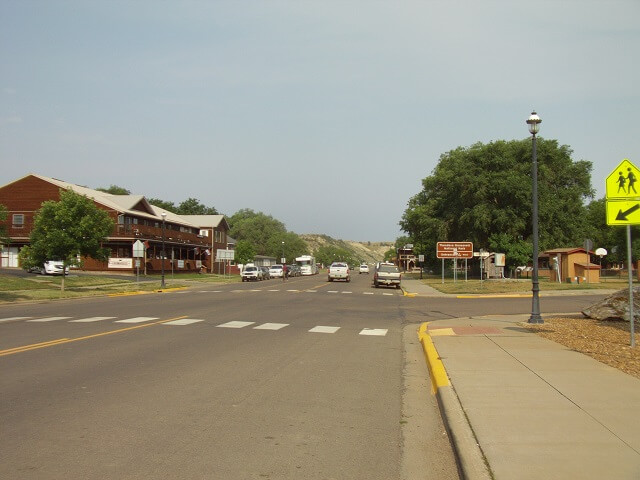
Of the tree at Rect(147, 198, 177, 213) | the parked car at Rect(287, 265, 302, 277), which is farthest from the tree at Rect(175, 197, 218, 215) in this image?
the parked car at Rect(287, 265, 302, 277)

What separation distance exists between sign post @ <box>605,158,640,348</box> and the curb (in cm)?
459

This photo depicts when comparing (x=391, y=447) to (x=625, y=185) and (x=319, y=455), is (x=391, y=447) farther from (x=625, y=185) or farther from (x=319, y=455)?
(x=625, y=185)

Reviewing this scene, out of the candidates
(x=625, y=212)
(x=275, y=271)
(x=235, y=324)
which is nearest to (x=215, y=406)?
(x=625, y=212)

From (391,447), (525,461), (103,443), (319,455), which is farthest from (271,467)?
(525,461)

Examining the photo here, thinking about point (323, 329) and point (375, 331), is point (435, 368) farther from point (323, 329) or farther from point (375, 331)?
point (323, 329)

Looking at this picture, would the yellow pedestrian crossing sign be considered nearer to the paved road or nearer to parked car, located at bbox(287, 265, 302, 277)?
the paved road

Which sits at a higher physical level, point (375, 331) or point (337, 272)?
point (337, 272)

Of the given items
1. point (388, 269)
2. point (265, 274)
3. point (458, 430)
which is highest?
point (388, 269)

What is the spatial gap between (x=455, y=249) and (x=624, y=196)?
32.7 metres

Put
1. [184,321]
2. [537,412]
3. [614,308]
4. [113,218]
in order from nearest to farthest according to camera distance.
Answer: [537,412] < [614,308] < [184,321] < [113,218]

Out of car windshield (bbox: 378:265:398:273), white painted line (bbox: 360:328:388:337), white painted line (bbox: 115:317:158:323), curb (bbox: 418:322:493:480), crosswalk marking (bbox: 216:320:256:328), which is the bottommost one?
white painted line (bbox: 360:328:388:337)

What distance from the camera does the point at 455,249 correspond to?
43.2m

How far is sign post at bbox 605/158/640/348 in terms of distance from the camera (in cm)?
1078

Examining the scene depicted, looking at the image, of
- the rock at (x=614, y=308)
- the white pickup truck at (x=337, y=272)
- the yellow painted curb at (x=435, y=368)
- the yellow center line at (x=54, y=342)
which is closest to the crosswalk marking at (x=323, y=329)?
the yellow painted curb at (x=435, y=368)
